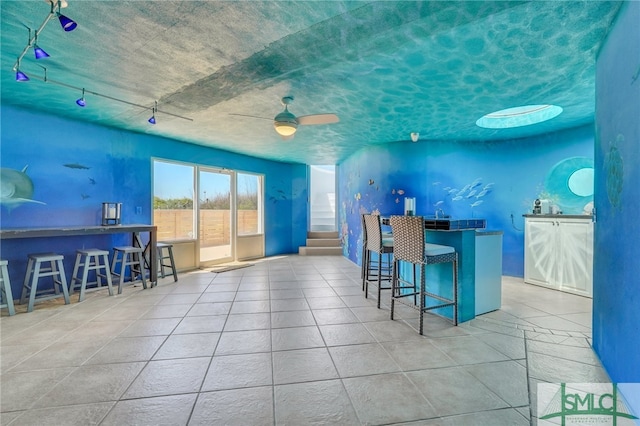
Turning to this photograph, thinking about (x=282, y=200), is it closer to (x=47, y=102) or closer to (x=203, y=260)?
(x=203, y=260)

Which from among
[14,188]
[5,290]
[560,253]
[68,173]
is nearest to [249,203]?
[68,173]

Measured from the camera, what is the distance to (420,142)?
5.36 metres

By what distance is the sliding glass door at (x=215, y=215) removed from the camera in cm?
592

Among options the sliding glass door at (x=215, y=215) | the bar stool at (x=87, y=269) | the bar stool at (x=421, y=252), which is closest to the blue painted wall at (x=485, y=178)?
the bar stool at (x=421, y=252)

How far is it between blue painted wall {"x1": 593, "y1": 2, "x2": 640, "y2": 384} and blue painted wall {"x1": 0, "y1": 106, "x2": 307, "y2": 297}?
6.06m

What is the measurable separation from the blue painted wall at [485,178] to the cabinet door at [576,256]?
87cm

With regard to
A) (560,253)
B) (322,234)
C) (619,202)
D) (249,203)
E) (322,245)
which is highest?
(249,203)

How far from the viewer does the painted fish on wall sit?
3562mm

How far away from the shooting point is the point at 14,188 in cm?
363

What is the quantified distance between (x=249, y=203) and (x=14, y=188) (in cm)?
410

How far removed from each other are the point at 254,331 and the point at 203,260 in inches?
151

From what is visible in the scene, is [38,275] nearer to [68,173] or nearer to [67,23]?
[68,173]

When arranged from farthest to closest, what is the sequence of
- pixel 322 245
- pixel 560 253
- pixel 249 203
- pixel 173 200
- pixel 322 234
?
pixel 322 234
pixel 322 245
pixel 249 203
pixel 173 200
pixel 560 253

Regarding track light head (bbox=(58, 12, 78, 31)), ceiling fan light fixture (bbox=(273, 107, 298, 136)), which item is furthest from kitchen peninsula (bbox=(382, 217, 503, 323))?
track light head (bbox=(58, 12, 78, 31))
